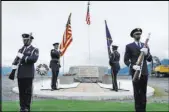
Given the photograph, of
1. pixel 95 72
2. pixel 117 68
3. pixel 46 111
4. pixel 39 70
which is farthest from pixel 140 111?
pixel 95 72

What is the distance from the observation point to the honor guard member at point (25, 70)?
9391 millimetres

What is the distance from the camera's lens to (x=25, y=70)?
371 inches

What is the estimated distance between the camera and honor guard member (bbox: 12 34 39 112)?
370 inches

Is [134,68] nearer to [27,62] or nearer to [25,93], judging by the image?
[27,62]

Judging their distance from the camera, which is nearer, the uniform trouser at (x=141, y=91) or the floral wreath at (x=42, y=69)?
the uniform trouser at (x=141, y=91)

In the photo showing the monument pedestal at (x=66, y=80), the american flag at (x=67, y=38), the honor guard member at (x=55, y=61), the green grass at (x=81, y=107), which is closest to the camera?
the green grass at (x=81, y=107)

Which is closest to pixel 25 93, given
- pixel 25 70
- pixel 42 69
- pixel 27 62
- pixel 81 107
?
pixel 25 70

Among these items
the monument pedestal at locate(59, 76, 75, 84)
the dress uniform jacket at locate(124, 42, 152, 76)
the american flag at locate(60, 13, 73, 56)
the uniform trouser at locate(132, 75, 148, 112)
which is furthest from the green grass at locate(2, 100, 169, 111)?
the monument pedestal at locate(59, 76, 75, 84)

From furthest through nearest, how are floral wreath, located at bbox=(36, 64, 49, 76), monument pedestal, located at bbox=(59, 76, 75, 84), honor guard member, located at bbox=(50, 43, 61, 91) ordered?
1. monument pedestal, located at bbox=(59, 76, 75, 84)
2. floral wreath, located at bbox=(36, 64, 49, 76)
3. honor guard member, located at bbox=(50, 43, 61, 91)

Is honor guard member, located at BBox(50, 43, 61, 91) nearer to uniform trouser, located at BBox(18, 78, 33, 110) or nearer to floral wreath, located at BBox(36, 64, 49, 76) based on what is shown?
floral wreath, located at BBox(36, 64, 49, 76)

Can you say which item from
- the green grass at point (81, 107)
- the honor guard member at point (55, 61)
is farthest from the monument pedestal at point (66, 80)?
the green grass at point (81, 107)

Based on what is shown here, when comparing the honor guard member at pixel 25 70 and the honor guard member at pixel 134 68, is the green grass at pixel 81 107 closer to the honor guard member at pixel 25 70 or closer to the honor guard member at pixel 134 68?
the honor guard member at pixel 25 70

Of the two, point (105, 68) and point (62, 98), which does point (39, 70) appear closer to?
point (62, 98)

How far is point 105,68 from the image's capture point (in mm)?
28062
